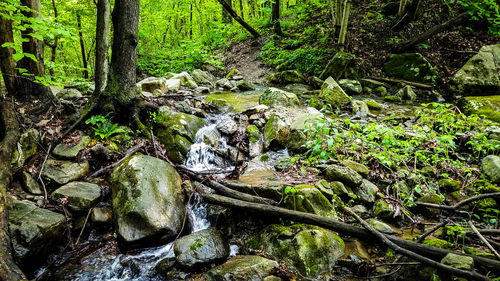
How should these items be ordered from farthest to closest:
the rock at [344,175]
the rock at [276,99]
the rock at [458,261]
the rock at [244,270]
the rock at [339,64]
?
the rock at [339,64], the rock at [276,99], the rock at [344,175], the rock at [244,270], the rock at [458,261]

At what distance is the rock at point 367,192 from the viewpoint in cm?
411

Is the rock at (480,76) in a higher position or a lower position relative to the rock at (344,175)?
higher

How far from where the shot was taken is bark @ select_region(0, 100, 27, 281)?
94.3 inches

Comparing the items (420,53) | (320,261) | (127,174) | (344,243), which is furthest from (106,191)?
(420,53)

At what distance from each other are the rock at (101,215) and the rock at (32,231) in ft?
1.26

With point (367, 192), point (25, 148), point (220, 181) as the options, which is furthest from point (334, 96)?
point (25, 148)

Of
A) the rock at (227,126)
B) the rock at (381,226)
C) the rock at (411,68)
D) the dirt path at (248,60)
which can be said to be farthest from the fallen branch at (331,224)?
the dirt path at (248,60)

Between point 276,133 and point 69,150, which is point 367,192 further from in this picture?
point 69,150

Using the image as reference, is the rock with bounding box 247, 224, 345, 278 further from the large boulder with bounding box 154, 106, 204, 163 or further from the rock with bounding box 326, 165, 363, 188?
the large boulder with bounding box 154, 106, 204, 163

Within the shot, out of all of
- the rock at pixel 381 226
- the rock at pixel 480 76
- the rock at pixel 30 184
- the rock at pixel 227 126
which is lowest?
the rock at pixel 381 226

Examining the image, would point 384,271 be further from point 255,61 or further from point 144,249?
point 255,61

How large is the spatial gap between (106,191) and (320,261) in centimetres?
363

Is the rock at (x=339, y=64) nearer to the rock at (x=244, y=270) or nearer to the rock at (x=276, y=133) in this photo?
the rock at (x=276, y=133)

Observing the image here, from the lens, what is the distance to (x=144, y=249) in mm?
3523
